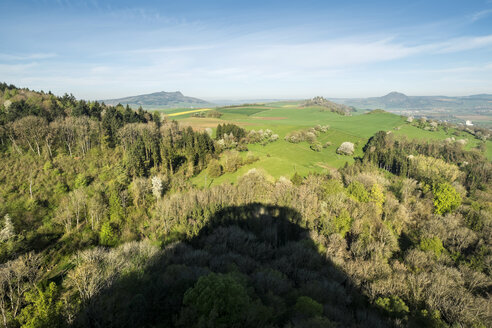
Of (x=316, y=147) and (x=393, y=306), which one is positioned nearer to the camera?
(x=393, y=306)

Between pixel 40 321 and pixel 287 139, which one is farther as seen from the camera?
pixel 287 139

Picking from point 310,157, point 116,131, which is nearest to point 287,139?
point 310,157

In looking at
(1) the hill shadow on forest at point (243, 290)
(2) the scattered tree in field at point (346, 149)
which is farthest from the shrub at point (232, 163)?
(2) the scattered tree in field at point (346, 149)

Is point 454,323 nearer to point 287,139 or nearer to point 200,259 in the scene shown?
point 200,259

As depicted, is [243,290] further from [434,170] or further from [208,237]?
[434,170]

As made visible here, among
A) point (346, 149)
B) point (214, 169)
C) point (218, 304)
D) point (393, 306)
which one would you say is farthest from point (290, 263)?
point (346, 149)

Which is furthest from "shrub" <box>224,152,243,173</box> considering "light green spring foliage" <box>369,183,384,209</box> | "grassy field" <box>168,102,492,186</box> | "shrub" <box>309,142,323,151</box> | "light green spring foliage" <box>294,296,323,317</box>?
"light green spring foliage" <box>294,296,323,317</box>

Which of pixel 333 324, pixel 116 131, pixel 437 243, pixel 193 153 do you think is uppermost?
pixel 116 131
